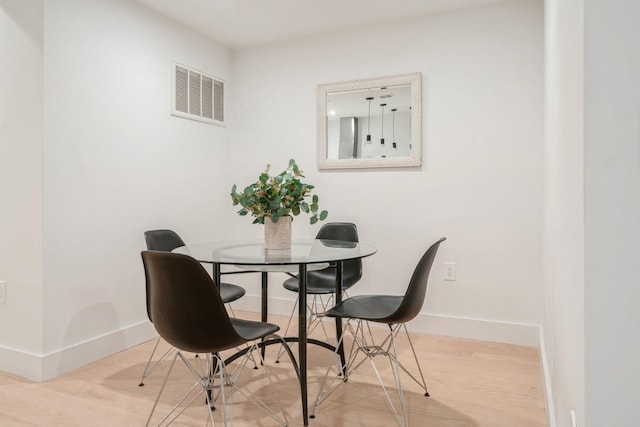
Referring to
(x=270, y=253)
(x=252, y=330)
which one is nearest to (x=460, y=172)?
(x=270, y=253)

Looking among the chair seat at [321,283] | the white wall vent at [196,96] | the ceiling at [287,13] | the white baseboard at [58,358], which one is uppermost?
the ceiling at [287,13]

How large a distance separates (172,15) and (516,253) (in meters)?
3.16

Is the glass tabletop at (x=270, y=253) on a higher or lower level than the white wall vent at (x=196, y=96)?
lower

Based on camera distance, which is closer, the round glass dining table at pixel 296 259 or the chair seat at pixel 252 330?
the chair seat at pixel 252 330

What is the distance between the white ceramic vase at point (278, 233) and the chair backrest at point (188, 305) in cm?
72

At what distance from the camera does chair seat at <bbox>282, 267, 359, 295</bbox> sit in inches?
113

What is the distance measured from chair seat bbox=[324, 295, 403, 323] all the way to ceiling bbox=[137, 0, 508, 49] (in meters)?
2.12

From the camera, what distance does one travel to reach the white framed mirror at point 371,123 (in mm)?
3380

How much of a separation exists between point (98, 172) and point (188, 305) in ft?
5.32

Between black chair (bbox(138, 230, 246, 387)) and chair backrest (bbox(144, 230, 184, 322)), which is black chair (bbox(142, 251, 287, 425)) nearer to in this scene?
black chair (bbox(138, 230, 246, 387))

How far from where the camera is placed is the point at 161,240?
2951mm

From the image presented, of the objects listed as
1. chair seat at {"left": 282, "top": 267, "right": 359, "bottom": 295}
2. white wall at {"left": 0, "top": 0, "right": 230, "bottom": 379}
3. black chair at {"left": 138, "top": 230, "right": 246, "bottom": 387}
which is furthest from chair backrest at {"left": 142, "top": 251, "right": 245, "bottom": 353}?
white wall at {"left": 0, "top": 0, "right": 230, "bottom": 379}

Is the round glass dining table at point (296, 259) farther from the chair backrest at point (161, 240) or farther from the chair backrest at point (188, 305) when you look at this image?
the chair backrest at point (161, 240)

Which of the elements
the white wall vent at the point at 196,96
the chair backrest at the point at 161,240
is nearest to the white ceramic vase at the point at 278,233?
the chair backrest at the point at 161,240
